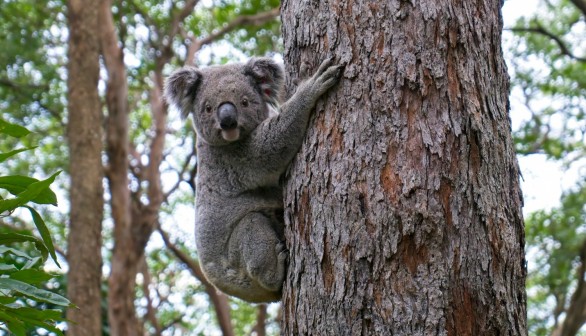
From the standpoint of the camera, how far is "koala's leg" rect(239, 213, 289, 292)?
3104mm

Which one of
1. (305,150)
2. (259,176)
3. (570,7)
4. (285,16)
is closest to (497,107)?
(305,150)

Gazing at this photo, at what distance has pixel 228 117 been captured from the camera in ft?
11.3

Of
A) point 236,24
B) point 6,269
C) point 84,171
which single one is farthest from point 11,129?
point 236,24

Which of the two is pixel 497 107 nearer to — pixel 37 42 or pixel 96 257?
pixel 96 257

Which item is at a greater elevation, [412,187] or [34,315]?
[412,187]

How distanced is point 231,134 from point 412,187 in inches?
55.0

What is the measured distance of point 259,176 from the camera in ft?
11.3

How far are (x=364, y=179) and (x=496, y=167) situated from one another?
0.47 m

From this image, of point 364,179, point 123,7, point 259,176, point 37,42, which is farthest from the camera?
point 123,7

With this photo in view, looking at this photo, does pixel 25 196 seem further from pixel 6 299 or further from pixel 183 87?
pixel 183 87

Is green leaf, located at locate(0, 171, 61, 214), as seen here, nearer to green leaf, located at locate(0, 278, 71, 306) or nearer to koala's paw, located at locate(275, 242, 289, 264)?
green leaf, located at locate(0, 278, 71, 306)

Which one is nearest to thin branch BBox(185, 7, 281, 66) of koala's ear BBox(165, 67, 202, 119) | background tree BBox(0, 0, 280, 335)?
background tree BBox(0, 0, 280, 335)

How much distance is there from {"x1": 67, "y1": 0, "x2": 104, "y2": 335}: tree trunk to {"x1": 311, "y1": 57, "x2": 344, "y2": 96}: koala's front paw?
5278 millimetres

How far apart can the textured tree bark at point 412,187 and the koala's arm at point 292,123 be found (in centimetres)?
7
